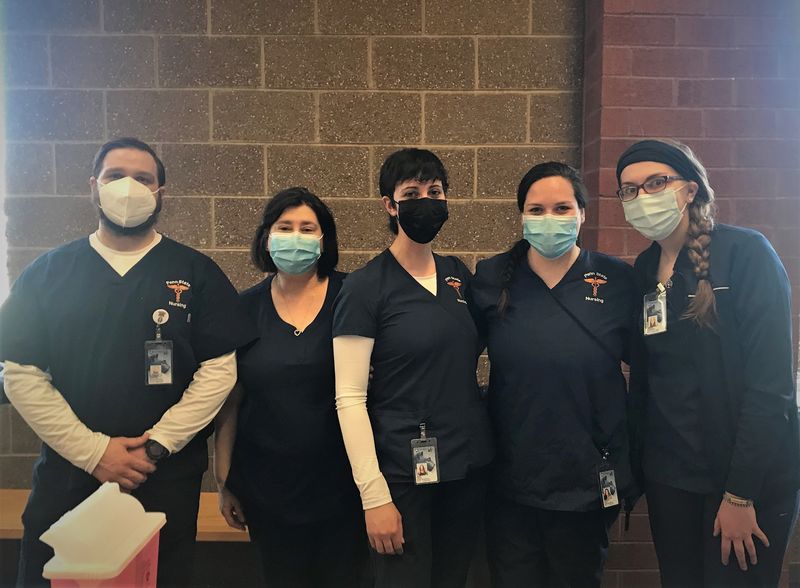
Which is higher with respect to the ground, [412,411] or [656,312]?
[656,312]

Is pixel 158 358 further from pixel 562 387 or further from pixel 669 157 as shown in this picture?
pixel 669 157

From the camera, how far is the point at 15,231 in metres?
2.47

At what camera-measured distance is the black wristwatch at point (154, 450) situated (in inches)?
59.0

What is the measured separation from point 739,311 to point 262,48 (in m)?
2.07

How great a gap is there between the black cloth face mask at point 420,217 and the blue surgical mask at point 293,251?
280 millimetres

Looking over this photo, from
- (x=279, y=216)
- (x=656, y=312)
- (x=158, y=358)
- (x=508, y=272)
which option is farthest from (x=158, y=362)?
(x=656, y=312)

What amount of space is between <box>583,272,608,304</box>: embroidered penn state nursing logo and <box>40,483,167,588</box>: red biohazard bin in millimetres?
1175

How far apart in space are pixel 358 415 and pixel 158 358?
57cm

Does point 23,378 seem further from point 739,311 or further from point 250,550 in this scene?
point 739,311

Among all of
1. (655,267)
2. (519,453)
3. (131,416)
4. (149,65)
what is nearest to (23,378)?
(131,416)

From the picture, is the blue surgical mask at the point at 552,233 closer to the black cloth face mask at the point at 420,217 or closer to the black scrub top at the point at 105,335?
the black cloth face mask at the point at 420,217

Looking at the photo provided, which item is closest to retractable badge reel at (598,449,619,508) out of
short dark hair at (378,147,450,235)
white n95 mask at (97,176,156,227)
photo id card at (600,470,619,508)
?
photo id card at (600,470,619,508)

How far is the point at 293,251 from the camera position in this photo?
5.40ft

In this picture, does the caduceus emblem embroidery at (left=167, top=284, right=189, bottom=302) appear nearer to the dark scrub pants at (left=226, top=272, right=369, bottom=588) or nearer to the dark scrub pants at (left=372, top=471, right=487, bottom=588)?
the dark scrub pants at (left=226, top=272, right=369, bottom=588)
